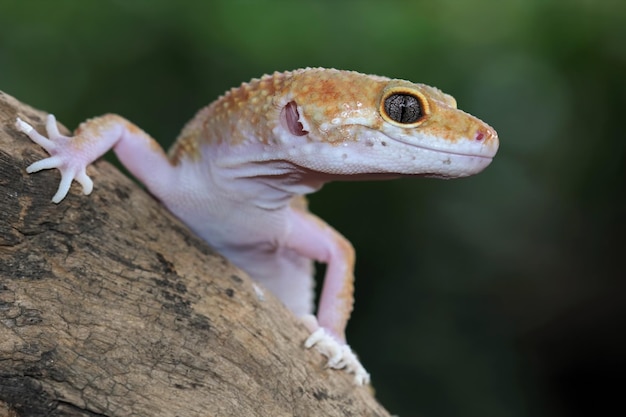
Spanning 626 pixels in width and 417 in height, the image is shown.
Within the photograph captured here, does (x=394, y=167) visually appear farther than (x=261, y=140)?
No

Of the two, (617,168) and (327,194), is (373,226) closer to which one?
(327,194)

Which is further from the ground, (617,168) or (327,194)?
(617,168)

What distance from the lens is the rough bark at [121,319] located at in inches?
87.8

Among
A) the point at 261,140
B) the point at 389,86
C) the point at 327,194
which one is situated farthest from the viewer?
the point at 327,194

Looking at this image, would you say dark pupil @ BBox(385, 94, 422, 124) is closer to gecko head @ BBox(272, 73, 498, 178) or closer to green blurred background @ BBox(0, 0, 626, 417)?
gecko head @ BBox(272, 73, 498, 178)

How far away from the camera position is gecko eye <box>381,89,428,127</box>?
256 centimetres

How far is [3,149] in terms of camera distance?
2373 mm

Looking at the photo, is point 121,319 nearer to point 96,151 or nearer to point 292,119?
point 96,151

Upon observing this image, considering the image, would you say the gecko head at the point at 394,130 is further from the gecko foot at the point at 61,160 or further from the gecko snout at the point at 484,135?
the gecko foot at the point at 61,160

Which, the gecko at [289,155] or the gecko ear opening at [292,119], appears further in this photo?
the gecko ear opening at [292,119]

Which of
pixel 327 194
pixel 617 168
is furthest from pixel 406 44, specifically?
pixel 617 168

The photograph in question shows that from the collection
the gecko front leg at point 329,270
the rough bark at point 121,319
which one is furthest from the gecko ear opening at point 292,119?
the gecko front leg at point 329,270

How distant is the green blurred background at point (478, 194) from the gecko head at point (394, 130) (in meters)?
3.56

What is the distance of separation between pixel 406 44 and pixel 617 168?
2.62 metres
